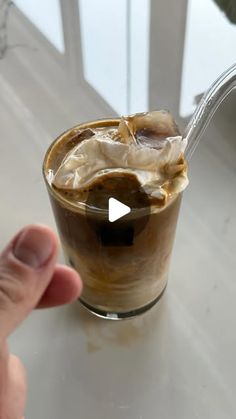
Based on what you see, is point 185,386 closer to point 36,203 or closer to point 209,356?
point 209,356

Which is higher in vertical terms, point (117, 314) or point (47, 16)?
point (47, 16)

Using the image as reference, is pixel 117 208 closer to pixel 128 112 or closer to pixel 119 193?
pixel 119 193

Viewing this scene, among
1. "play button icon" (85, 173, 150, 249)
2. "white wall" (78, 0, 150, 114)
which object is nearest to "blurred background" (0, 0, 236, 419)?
"white wall" (78, 0, 150, 114)

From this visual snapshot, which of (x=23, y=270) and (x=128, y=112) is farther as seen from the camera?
(x=128, y=112)

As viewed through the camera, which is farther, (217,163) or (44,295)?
(217,163)

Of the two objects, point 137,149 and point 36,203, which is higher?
point 137,149

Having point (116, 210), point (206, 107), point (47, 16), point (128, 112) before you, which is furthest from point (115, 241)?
point (47, 16)

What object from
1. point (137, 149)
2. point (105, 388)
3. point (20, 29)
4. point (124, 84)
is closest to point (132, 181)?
point (137, 149)
